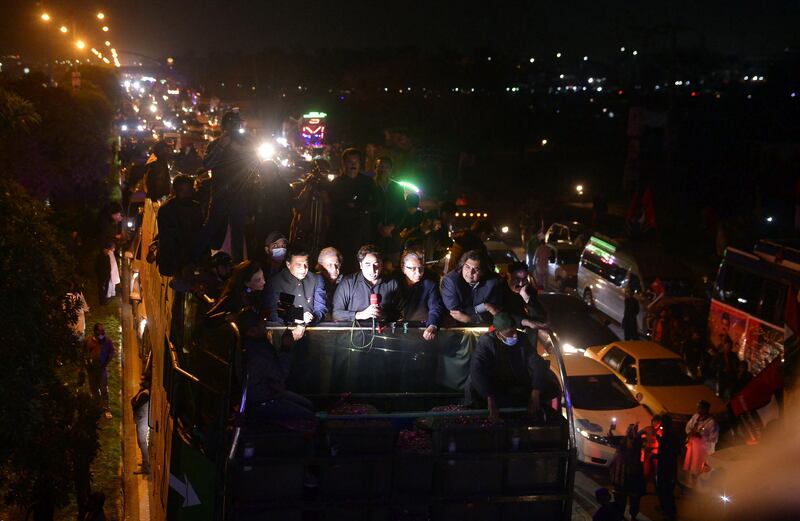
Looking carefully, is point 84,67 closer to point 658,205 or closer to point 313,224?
point 658,205

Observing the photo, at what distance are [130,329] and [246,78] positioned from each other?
10226 centimetres

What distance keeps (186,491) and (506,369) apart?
3.03 m

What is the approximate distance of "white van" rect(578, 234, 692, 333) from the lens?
781 inches

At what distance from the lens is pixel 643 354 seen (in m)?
14.5

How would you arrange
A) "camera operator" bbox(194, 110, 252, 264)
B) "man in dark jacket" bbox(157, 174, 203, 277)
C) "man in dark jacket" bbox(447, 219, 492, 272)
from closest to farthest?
"man in dark jacket" bbox(157, 174, 203, 277), "camera operator" bbox(194, 110, 252, 264), "man in dark jacket" bbox(447, 219, 492, 272)

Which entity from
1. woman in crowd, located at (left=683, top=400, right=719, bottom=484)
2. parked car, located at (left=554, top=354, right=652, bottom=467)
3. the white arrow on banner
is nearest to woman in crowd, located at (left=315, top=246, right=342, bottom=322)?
the white arrow on banner

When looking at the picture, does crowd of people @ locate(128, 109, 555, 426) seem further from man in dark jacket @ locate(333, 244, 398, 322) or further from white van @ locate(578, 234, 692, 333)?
white van @ locate(578, 234, 692, 333)

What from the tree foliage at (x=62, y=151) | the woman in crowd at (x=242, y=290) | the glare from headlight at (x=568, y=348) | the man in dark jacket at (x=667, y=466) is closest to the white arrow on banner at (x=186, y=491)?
the woman in crowd at (x=242, y=290)

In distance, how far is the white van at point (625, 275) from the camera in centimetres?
1984

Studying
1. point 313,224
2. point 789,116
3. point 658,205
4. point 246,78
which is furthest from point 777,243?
point 246,78

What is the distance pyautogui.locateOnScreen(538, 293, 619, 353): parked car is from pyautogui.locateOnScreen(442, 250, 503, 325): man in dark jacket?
8.88m

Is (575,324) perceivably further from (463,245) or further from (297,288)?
(297,288)

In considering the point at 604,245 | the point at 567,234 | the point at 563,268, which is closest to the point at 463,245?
the point at 604,245

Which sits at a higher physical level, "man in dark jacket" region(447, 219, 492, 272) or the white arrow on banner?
"man in dark jacket" region(447, 219, 492, 272)
